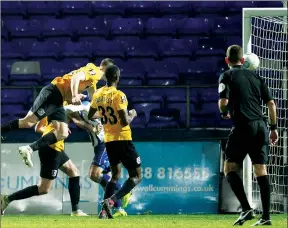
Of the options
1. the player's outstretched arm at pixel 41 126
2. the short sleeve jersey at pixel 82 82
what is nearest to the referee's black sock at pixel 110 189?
the short sleeve jersey at pixel 82 82

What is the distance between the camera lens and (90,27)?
17.4 metres

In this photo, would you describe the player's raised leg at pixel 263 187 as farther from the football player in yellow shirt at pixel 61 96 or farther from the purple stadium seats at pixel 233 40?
the purple stadium seats at pixel 233 40

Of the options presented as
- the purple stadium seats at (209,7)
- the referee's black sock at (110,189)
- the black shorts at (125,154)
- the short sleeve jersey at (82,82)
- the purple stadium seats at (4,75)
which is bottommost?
the referee's black sock at (110,189)

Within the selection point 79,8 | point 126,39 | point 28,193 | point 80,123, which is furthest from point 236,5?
point 28,193

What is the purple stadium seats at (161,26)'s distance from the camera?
Answer: 55.8 feet

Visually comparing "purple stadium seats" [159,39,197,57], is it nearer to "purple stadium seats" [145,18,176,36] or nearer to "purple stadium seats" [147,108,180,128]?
"purple stadium seats" [145,18,176,36]

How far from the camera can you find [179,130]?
13.5 m

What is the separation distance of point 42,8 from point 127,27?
205 cm

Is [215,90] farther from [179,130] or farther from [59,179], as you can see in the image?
[59,179]

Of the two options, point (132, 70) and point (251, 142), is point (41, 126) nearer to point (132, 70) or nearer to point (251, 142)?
point (251, 142)

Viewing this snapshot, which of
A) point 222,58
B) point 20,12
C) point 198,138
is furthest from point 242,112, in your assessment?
point 20,12

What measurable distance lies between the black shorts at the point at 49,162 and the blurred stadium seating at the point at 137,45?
4401 mm

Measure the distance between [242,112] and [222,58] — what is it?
839cm

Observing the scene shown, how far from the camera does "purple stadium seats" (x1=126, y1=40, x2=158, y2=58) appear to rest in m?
16.6
